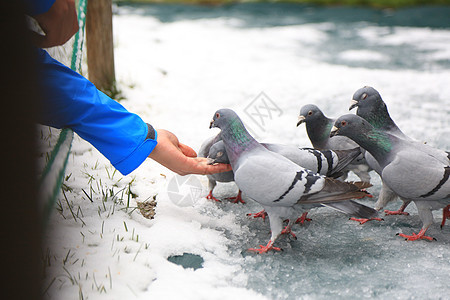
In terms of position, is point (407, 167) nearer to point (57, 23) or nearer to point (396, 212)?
point (396, 212)

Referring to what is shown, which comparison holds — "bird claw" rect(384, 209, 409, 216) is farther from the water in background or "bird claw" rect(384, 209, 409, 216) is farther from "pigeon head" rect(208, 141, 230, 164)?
"pigeon head" rect(208, 141, 230, 164)

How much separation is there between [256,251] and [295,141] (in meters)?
1.50

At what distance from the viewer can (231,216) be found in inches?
105

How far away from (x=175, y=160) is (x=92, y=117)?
1.57 ft

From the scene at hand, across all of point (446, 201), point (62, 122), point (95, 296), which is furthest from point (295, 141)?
point (95, 296)

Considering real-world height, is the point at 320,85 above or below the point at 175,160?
below

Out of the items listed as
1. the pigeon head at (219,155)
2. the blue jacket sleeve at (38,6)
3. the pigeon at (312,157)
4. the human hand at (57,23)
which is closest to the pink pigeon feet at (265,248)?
the pigeon at (312,157)

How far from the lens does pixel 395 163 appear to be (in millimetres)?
2375

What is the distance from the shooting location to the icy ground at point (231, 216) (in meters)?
1.99

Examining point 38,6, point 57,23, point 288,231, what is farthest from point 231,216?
point 38,6

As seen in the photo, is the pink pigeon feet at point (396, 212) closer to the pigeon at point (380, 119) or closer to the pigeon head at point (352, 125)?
the pigeon at point (380, 119)

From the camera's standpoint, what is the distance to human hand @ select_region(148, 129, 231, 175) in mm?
2393

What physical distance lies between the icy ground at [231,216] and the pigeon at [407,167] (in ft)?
0.72

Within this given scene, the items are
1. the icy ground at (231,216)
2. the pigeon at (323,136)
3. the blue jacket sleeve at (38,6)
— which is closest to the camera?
the blue jacket sleeve at (38,6)
